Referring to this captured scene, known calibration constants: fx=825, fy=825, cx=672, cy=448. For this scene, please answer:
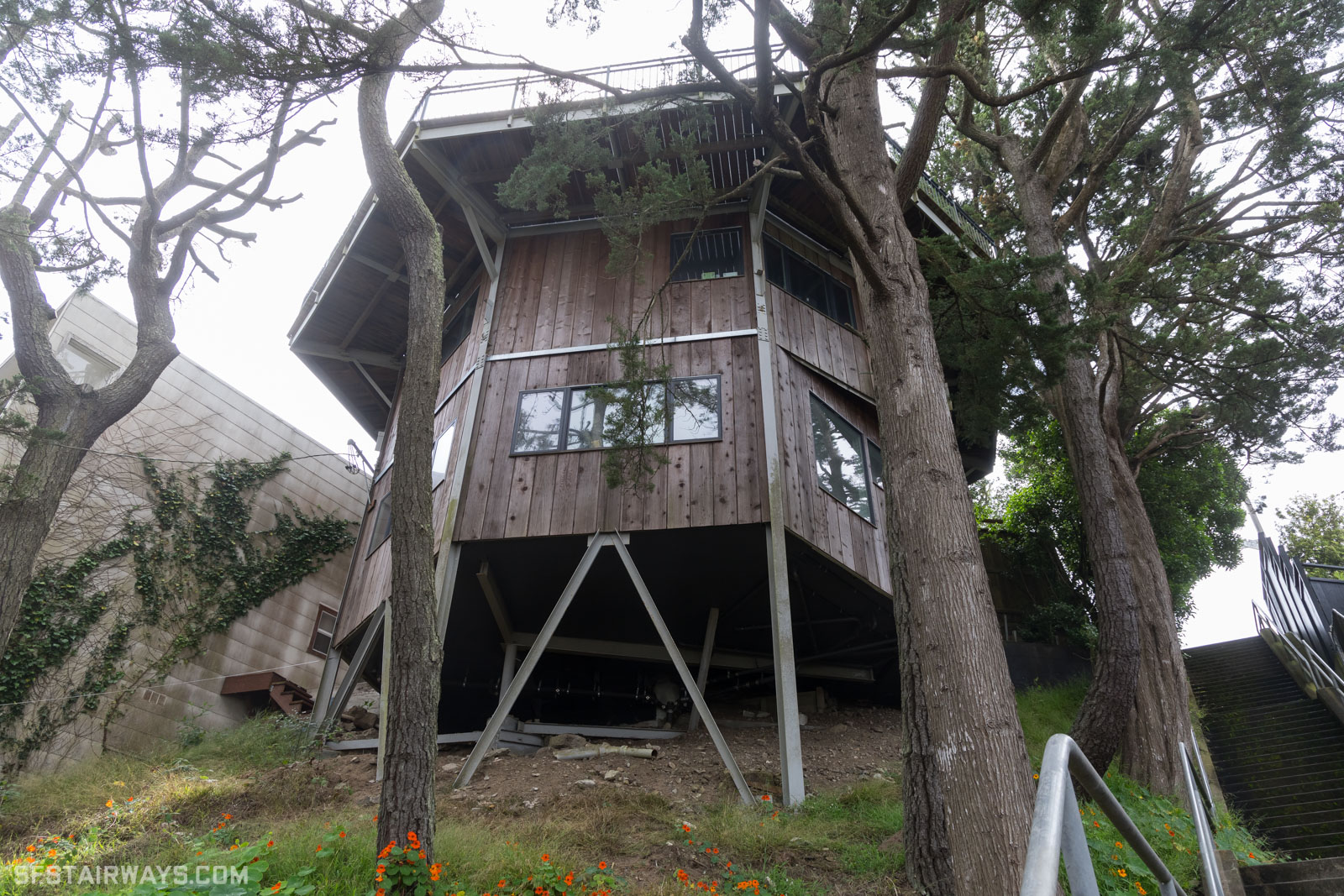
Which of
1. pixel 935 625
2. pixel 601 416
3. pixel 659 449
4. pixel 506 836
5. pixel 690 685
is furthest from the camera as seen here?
pixel 601 416

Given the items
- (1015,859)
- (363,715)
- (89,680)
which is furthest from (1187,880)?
(89,680)

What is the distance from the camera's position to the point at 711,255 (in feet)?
37.1

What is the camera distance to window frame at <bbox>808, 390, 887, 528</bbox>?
33.2 feet

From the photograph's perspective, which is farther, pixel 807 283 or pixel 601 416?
pixel 807 283

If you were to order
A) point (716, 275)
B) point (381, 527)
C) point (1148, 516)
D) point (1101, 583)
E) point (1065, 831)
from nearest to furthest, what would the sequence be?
point (1065, 831) → point (1101, 583) → point (716, 275) → point (381, 527) → point (1148, 516)

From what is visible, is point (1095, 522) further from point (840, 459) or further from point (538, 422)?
point (538, 422)

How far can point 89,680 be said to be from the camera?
10.8m

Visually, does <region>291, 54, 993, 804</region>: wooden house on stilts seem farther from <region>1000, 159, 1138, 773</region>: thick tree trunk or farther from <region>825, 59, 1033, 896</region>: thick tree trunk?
<region>825, 59, 1033, 896</region>: thick tree trunk

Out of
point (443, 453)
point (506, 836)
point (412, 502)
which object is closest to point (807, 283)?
point (443, 453)

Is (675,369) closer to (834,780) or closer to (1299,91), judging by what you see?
(834,780)

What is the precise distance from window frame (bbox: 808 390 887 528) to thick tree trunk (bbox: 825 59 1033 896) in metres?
3.48

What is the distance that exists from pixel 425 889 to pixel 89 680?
8.35 meters

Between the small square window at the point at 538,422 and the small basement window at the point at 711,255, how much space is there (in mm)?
2403

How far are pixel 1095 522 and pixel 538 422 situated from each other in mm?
6468
